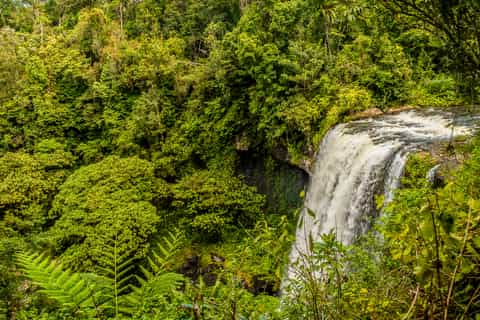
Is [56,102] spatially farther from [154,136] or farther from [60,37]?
[154,136]

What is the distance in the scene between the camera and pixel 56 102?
55.8 ft

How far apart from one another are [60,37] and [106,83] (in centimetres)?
564

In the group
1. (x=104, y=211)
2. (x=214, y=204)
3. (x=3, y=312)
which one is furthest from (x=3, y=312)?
(x=214, y=204)

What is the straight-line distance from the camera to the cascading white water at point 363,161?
611cm

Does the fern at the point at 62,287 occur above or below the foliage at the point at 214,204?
above

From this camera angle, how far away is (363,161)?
258 inches

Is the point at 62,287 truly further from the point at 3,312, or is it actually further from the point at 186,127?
the point at 186,127

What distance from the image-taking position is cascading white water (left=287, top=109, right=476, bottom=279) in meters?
6.11

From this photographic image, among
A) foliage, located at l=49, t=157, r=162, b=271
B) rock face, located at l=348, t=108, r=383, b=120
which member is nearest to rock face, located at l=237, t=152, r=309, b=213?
rock face, located at l=348, t=108, r=383, b=120

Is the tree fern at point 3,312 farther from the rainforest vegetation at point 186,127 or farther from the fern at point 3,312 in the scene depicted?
the rainforest vegetation at point 186,127

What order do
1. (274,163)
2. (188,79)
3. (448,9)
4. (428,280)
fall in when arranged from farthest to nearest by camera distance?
(188,79) < (274,163) < (448,9) < (428,280)

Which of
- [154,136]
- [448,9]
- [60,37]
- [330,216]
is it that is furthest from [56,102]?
[448,9]

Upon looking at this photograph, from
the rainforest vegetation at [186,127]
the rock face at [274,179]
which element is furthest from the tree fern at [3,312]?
the rock face at [274,179]

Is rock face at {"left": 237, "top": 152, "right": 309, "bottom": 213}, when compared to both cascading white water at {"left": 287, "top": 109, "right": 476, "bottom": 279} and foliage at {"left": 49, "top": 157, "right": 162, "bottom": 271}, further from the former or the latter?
foliage at {"left": 49, "top": 157, "right": 162, "bottom": 271}
